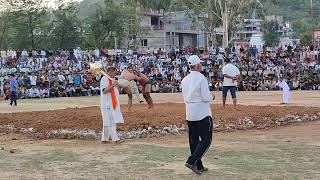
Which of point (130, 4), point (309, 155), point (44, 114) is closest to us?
point (309, 155)

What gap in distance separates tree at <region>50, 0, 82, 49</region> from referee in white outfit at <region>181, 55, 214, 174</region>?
44004 millimetres

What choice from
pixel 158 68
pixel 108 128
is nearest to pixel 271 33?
pixel 158 68

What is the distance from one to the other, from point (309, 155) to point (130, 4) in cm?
5119

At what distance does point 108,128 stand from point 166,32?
5798 centimetres

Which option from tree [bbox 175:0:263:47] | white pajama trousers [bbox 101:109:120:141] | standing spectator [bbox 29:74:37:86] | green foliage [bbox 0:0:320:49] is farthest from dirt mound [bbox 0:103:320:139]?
green foliage [bbox 0:0:320:49]

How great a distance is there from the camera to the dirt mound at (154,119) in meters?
12.2

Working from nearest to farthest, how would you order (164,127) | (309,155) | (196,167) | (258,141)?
(196,167) < (309,155) < (258,141) < (164,127)

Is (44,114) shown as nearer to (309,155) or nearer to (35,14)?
(309,155)

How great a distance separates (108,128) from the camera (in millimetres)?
10664

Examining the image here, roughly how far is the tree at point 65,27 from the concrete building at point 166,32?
33.4 ft

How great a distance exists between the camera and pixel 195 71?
7547 mm

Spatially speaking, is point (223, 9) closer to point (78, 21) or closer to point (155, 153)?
point (78, 21)

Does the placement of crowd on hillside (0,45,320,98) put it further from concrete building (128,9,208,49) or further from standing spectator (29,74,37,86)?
concrete building (128,9,208,49)

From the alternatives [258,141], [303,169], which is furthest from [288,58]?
[303,169]
